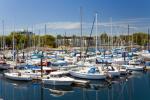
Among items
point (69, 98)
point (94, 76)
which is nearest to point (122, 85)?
point (94, 76)

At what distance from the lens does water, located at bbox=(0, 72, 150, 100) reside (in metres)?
32.9

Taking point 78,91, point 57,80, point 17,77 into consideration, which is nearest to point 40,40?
point 17,77

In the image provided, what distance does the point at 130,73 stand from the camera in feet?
159

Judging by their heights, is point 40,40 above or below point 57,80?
above

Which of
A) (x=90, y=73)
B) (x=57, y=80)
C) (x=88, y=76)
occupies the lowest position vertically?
(x=57, y=80)

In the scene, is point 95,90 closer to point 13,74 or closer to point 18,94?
point 18,94

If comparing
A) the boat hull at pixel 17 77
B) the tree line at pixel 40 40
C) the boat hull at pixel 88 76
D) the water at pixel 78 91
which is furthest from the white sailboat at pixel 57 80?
the tree line at pixel 40 40

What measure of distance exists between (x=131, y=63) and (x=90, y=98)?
24.1m

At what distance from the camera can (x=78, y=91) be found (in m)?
35.3

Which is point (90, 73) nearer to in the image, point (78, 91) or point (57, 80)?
point (57, 80)

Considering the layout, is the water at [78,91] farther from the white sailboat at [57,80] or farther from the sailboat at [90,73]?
the sailboat at [90,73]

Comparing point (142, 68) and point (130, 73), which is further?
point (142, 68)

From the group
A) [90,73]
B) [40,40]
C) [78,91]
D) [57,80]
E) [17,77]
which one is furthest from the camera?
[40,40]

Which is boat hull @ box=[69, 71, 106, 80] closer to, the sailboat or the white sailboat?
the sailboat
